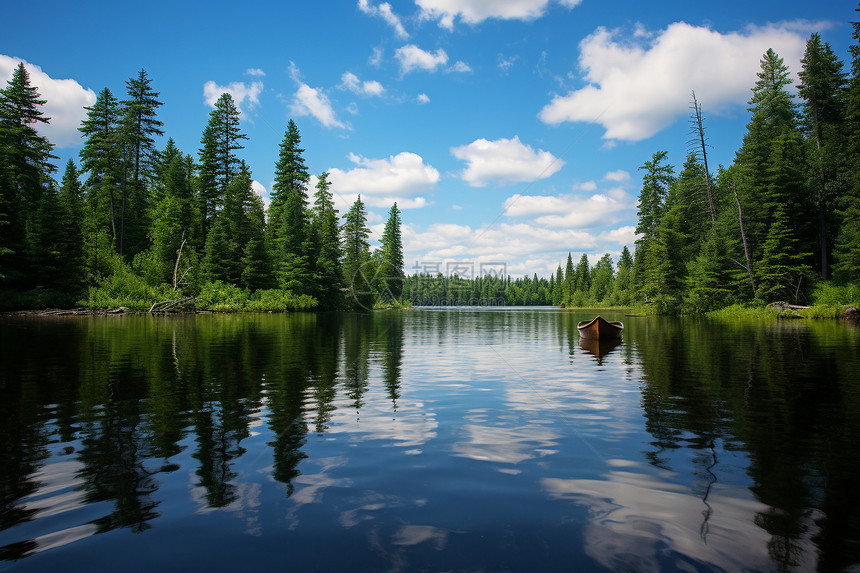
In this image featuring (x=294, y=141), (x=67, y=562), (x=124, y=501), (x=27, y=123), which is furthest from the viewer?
(x=294, y=141)

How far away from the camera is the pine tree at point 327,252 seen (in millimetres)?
61744

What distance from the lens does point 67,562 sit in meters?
3.37

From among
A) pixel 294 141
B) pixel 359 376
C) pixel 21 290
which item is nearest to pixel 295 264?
pixel 294 141

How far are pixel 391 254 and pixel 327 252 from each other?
2593 cm

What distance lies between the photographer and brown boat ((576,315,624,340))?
75.6 ft

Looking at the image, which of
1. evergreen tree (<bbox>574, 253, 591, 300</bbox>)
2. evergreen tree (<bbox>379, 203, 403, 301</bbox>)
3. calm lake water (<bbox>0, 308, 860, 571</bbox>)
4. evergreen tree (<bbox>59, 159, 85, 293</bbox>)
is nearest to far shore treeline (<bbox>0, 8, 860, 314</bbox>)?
evergreen tree (<bbox>59, 159, 85, 293</bbox>)

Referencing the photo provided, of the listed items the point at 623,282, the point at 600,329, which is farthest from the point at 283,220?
the point at 623,282

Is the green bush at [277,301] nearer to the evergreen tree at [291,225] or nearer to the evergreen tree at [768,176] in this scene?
the evergreen tree at [291,225]

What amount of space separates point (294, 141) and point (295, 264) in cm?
1983

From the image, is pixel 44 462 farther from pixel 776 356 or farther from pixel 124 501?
pixel 776 356

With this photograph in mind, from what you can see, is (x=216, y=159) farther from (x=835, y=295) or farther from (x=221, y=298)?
(x=835, y=295)

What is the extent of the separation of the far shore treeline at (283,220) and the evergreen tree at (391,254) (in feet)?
55.8

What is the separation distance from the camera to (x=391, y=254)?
88375mm

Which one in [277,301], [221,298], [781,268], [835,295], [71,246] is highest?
[71,246]
